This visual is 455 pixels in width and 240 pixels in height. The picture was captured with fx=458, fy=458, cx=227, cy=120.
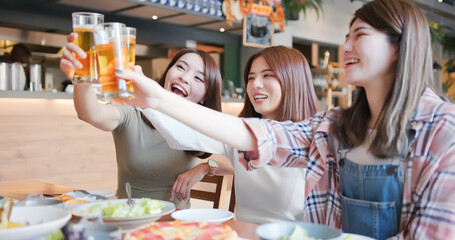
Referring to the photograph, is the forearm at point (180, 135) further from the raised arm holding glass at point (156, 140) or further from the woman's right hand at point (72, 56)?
the woman's right hand at point (72, 56)

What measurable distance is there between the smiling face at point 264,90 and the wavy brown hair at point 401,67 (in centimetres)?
72

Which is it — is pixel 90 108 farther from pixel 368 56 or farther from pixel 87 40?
pixel 368 56

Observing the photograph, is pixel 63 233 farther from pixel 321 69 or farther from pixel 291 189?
pixel 321 69

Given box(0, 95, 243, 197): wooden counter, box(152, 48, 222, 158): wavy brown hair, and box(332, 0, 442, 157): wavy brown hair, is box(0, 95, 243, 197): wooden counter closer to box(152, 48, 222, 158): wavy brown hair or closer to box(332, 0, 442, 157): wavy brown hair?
box(152, 48, 222, 158): wavy brown hair

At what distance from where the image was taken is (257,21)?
6664 mm

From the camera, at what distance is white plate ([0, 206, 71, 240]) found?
3.03 ft

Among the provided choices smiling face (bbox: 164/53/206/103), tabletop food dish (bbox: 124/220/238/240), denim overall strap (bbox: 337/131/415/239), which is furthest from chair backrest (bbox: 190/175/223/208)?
tabletop food dish (bbox: 124/220/238/240)

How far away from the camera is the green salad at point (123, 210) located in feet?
3.81

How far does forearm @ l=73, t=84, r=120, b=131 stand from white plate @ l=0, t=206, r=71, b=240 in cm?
79

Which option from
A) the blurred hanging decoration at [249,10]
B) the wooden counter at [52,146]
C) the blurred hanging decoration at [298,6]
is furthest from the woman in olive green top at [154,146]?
the blurred hanging decoration at [298,6]

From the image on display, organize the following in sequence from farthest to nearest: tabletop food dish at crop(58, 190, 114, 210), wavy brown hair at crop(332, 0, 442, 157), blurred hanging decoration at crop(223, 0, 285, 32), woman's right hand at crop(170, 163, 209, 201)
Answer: blurred hanging decoration at crop(223, 0, 285, 32) → woman's right hand at crop(170, 163, 209, 201) → tabletop food dish at crop(58, 190, 114, 210) → wavy brown hair at crop(332, 0, 442, 157)

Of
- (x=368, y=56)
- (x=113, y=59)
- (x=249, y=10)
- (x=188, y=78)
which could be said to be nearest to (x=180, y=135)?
(x=188, y=78)

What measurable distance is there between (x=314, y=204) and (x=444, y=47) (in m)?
8.09

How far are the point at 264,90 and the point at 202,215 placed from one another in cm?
81
